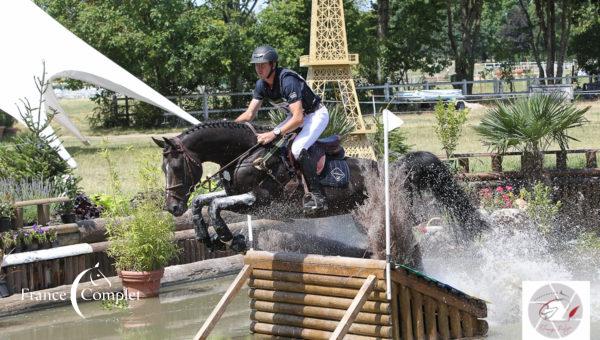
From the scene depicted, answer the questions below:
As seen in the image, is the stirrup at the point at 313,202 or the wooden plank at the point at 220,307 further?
the stirrup at the point at 313,202

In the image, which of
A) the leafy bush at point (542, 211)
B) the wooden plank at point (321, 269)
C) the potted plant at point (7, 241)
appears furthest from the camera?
the leafy bush at point (542, 211)

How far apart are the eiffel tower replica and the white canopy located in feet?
8.00

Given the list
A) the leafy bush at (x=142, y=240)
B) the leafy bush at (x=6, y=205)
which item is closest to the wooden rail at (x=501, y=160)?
the leafy bush at (x=142, y=240)

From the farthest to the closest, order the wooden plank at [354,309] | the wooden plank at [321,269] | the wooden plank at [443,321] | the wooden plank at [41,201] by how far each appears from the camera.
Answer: the wooden plank at [41,201] → the wooden plank at [443,321] → the wooden plank at [321,269] → the wooden plank at [354,309]

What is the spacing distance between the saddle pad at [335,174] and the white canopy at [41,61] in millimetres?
6855

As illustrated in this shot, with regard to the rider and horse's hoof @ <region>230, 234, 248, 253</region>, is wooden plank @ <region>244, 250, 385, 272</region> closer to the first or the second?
horse's hoof @ <region>230, 234, 248, 253</region>

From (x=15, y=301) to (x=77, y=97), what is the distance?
1644 inches

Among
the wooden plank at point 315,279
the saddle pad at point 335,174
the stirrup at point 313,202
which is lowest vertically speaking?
the wooden plank at point 315,279

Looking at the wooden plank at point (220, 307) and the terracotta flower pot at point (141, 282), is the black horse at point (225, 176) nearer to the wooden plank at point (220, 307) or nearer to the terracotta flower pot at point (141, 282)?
the wooden plank at point (220, 307)

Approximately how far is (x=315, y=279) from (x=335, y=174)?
1333 mm

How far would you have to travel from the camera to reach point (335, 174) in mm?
8570

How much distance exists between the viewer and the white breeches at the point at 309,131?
809 centimetres

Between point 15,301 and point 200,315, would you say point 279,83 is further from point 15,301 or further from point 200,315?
point 15,301

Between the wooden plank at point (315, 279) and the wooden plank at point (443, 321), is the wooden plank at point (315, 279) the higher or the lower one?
the higher one
